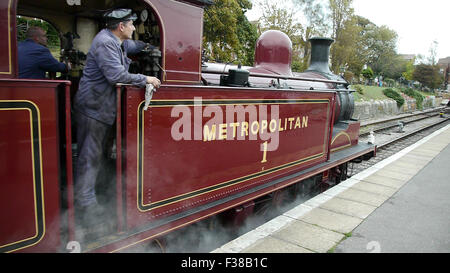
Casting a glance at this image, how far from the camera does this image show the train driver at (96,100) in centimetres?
241

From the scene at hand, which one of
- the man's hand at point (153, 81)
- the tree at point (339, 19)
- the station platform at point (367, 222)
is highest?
the tree at point (339, 19)

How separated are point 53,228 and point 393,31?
6565 centimetres

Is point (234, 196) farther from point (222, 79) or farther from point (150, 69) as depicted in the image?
point (150, 69)

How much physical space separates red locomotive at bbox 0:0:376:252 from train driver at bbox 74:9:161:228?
0.13m

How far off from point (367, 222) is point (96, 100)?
319cm

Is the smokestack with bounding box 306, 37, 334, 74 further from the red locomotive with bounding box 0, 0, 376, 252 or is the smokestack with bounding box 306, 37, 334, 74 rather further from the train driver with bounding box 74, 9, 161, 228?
the train driver with bounding box 74, 9, 161, 228

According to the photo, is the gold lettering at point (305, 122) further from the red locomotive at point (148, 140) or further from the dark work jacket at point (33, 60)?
the dark work jacket at point (33, 60)

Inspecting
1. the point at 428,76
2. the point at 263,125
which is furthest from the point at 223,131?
the point at 428,76

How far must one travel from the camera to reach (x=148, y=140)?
2.56 meters

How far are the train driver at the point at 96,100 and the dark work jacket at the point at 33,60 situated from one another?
0.41 m

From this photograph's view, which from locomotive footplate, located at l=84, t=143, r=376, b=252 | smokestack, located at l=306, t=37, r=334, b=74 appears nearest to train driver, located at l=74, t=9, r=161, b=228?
locomotive footplate, located at l=84, t=143, r=376, b=252

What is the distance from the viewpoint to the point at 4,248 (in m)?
1.94

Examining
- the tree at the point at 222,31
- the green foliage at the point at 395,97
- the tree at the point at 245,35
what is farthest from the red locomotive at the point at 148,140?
the green foliage at the point at 395,97

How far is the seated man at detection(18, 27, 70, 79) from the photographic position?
253cm
